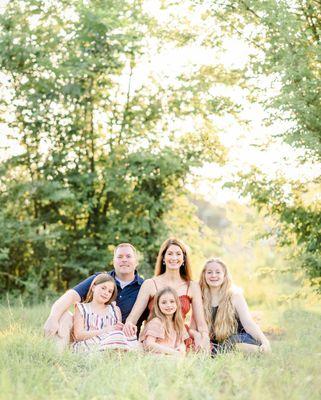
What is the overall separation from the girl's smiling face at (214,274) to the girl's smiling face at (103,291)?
89 cm

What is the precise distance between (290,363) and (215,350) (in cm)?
126

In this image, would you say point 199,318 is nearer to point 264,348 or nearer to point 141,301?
point 141,301

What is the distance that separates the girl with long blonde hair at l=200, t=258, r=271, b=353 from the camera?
6191 mm

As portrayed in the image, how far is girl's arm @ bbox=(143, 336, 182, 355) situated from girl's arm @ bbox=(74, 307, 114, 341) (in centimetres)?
35

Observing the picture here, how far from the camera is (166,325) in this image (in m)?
6.08

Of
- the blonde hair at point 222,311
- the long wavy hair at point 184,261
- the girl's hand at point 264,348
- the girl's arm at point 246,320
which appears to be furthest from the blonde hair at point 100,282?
the girl's hand at point 264,348

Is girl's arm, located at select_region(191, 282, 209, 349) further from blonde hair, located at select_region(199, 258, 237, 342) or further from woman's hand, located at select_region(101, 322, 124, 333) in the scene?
woman's hand, located at select_region(101, 322, 124, 333)

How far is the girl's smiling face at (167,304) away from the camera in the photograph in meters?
6.07

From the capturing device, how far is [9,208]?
1130 cm

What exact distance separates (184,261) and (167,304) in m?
0.63

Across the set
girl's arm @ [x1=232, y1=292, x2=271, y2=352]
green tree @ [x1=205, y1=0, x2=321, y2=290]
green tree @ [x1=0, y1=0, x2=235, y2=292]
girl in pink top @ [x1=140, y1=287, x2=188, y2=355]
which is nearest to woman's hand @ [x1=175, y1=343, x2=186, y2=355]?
girl in pink top @ [x1=140, y1=287, x2=188, y2=355]

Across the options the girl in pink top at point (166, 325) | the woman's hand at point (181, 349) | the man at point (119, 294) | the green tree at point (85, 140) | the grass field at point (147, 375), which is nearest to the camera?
the grass field at point (147, 375)

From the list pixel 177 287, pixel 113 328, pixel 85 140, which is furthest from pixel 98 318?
pixel 85 140

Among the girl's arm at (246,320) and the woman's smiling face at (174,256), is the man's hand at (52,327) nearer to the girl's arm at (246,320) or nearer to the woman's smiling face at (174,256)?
the woman's smiling face at (174,256)
